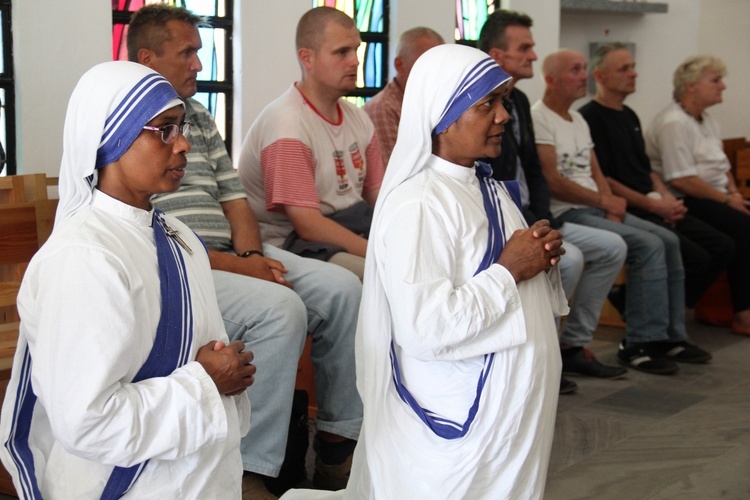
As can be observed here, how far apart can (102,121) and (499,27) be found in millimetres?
3483

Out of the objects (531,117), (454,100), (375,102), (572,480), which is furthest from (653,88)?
(454,100)

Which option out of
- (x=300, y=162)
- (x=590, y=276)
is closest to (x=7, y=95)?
(x=300, y=162)

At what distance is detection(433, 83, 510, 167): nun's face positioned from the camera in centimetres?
266

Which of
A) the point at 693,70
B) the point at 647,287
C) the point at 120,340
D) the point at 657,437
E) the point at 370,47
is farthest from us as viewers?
the point at 693,70

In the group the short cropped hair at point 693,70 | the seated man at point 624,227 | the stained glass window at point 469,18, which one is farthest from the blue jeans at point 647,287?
the stained glass window at point 469,18

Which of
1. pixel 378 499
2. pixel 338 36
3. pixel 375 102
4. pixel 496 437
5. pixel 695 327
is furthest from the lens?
pixel 695 327

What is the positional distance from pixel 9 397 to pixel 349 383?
159 centimetres

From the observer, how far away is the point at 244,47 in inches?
201

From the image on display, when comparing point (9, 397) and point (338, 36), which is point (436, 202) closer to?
point (9, 397)

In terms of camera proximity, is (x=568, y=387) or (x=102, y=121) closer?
(x=102, y=121)

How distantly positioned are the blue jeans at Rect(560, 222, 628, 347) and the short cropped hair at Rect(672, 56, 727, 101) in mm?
1751

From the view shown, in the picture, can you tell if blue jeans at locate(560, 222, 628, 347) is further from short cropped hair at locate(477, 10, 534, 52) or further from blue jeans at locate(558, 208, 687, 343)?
short cropped hair at locate(477, 10, 534, 52)

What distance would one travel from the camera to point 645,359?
540 centimetres

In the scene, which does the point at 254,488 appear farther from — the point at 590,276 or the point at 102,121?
→ the point at 590,276
